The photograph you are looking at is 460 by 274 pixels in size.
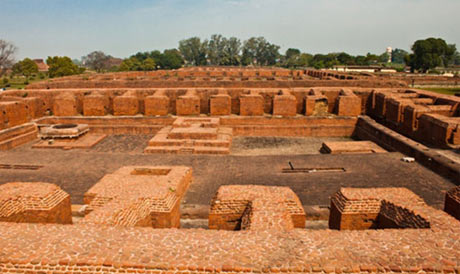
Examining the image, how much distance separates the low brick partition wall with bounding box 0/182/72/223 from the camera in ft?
14.3

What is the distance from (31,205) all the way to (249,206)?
2928 millimetres

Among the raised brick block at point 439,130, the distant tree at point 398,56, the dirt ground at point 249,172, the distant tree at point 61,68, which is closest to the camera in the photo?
the dirt ground at point 249,172

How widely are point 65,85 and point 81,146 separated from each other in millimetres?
7585

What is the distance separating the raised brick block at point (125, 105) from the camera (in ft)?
44.0

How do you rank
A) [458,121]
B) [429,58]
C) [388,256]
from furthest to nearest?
[429,58] → [458,121] → [388,256]

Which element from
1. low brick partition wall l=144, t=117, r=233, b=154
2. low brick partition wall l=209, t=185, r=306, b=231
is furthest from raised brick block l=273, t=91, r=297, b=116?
low brick partition wall l=209, t=185, r=306, b=231

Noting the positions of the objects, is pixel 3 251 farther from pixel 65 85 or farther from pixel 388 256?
pixel 65 85

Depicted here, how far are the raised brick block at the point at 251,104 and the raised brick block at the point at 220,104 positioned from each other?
0.56m

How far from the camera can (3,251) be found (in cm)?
305

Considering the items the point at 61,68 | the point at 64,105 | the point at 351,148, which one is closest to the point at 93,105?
the point at 64,105

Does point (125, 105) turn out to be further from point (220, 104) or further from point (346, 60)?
point (346, 60)

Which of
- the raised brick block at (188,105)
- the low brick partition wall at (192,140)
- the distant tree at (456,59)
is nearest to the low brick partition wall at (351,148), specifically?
the low brick partition wall at (192,140)

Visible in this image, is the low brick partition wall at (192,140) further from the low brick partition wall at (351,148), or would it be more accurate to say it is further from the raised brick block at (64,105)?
the raised brick block at (64,105)

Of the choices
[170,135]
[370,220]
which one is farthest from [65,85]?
[370,220]
